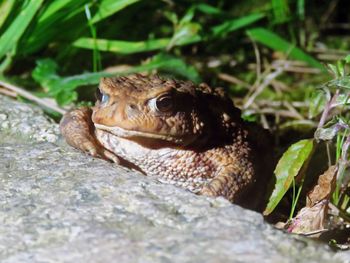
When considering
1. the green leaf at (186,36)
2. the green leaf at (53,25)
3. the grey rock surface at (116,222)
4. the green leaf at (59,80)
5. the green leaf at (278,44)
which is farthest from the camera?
the green leaf at (278,44)

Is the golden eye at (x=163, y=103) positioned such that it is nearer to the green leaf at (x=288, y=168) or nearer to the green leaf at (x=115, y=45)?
the green leaf at (x=288, y=168)

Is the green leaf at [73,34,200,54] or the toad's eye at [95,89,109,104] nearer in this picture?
the toad's eye at [95,89,109,104]

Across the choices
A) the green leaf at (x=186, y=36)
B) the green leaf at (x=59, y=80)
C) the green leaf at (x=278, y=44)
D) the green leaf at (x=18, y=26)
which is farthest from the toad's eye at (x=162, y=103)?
the green leaf at (x=278, y=44)

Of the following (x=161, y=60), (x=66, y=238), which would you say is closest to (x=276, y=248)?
→ (x=66, y=238)

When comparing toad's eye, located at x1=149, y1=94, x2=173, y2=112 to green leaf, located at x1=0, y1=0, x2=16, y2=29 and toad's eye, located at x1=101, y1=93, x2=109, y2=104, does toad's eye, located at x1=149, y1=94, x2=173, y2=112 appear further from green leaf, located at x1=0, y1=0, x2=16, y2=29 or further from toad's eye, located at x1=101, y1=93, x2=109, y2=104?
green leaf, located at x1=0, y1=0, x2=16, y2=29

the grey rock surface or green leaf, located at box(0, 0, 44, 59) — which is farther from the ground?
green leaf, located at box(0, 0, 44, 59)

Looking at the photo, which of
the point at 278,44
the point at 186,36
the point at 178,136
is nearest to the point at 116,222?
the point at 178,136

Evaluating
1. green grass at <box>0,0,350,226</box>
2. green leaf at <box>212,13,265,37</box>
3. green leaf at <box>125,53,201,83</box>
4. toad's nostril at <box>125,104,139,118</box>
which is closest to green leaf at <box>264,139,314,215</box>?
green grass at <box>0,0,350,226</box>

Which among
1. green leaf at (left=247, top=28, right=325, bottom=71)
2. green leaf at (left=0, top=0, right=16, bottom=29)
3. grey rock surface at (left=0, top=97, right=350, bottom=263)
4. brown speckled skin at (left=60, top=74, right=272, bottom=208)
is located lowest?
grey rock surface at (left=0, top=97, right=350, bottom=263)
